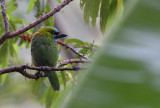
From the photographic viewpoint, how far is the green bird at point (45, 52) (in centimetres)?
235

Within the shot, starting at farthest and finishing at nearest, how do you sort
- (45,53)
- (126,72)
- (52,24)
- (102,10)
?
(45,53), (52,24), (102,10), (126,72)

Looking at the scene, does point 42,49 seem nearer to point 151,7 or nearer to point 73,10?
point 151,7

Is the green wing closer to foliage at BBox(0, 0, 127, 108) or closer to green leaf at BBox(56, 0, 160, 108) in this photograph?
foliage at BBox(0, 0, 127, 108)

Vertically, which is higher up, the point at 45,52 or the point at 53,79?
the point at 45,52

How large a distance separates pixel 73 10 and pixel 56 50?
3.73 metres

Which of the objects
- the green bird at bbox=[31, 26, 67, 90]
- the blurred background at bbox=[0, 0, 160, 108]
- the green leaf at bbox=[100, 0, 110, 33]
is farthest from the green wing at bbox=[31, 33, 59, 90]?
the blurred background at bbox=[0, 0, 160, 108]

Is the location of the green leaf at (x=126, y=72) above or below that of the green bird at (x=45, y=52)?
above

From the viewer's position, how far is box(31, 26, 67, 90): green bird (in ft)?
7.71

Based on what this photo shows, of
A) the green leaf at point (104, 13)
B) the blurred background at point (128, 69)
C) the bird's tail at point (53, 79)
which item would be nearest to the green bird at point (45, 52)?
the bird's tail at point (53, 79)

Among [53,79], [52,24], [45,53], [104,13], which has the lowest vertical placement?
[53,79]

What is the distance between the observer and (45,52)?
2.53 metres

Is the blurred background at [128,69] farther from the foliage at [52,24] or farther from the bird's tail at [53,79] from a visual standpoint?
the bird's tail at [53,79]

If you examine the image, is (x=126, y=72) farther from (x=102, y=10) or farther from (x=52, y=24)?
(x=52, y=24)

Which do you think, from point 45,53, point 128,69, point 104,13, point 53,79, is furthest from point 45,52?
point 128,69
